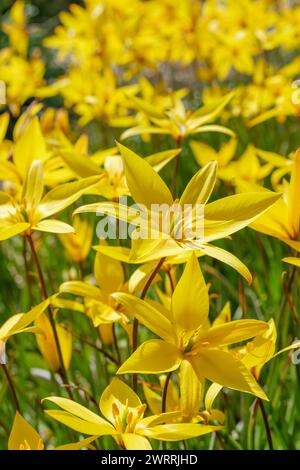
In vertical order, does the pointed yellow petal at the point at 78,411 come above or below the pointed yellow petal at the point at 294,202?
below

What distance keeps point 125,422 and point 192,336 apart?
0.41ft

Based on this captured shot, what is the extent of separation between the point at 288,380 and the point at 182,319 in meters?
0.75

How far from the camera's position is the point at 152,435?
83cm

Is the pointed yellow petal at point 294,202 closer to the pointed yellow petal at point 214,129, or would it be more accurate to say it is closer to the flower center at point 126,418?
the flower center at point 126,418

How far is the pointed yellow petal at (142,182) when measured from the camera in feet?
3.18

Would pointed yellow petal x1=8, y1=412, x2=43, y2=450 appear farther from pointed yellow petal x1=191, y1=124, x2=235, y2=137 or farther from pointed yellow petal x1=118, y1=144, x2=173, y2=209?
pointed yellow petal x1=191, y1=124, x2=235, y2=137

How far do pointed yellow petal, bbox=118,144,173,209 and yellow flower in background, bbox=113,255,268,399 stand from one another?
0.53ft

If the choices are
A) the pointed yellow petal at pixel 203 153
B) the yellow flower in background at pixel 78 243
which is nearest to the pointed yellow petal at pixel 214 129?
the pointed yellow petal at pixel 203 153

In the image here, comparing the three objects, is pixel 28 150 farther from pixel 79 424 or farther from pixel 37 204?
pixel 79 424

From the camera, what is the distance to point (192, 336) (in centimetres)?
89

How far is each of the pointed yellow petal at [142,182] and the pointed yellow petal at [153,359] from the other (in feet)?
0.66

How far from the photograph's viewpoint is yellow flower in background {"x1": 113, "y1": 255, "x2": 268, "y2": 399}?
Result: 843 mm

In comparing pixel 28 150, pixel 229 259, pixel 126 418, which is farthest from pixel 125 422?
pixel 28 150
